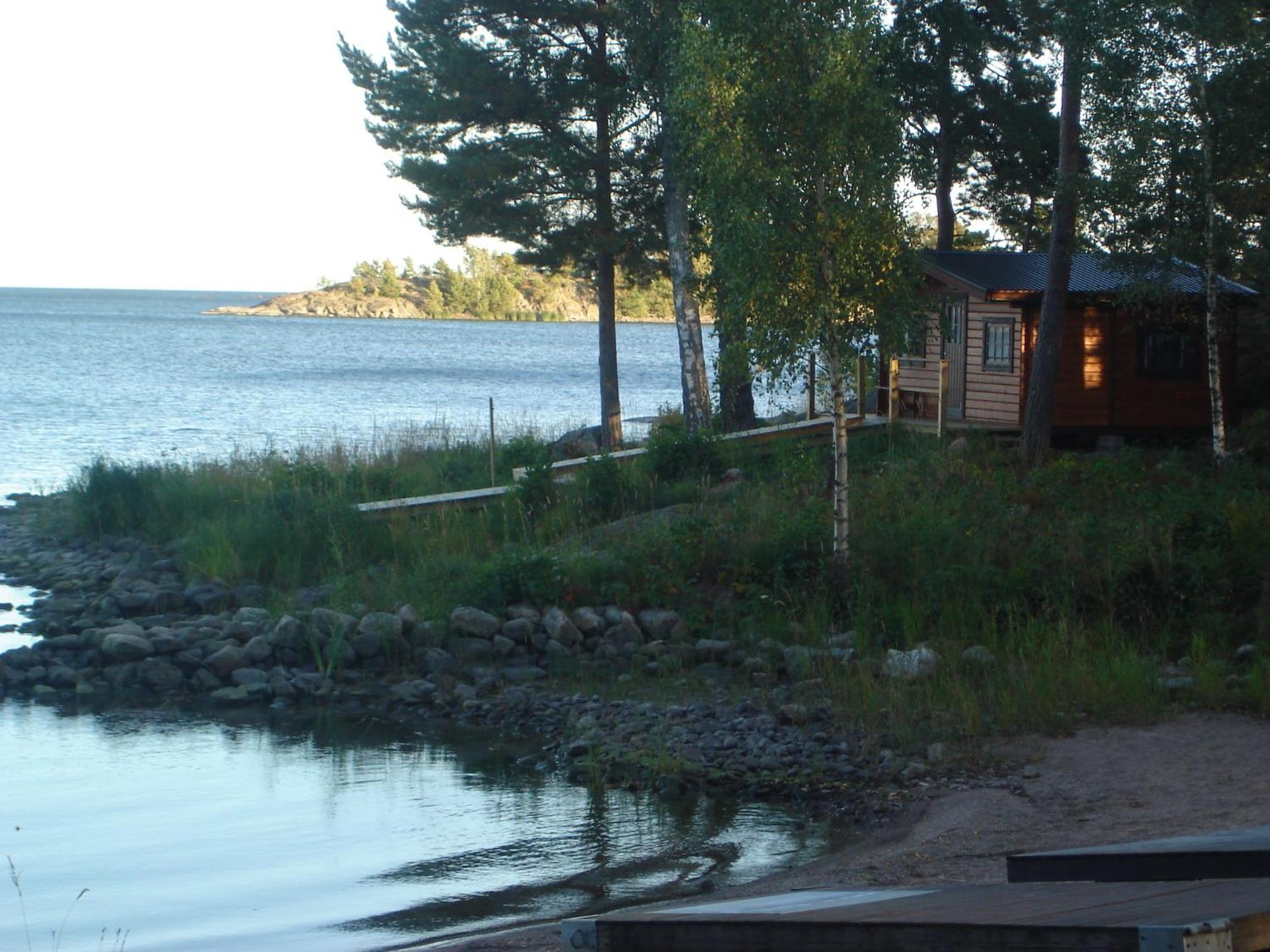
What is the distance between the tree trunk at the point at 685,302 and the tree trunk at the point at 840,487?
8.49m

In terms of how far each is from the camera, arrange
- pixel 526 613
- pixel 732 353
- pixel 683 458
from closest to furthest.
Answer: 1. pixel 732 353
2. pixel 526 613
3. pixel 683 458

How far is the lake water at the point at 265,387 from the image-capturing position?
127ft

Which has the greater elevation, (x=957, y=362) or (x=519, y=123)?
(x=519, y=123)

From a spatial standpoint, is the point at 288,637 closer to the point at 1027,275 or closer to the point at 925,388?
the point at 925,388

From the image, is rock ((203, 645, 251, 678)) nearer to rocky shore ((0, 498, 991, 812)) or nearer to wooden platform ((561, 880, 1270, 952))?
rocky shore ((0, 498, 991, 812))

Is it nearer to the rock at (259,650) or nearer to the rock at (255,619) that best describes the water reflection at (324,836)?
the rock at (259,650)

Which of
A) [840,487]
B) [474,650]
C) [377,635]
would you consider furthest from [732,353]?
[377,635]

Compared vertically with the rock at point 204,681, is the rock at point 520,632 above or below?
above

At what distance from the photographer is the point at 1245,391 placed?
926 inches

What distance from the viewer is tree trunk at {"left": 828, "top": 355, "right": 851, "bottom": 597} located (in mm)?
14609

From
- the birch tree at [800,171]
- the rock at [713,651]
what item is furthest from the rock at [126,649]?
the birch tree at [800,171]

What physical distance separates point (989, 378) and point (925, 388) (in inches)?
67.1

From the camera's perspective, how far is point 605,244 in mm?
25969

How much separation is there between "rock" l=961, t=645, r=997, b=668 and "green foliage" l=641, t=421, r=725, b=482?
7.41 meters
